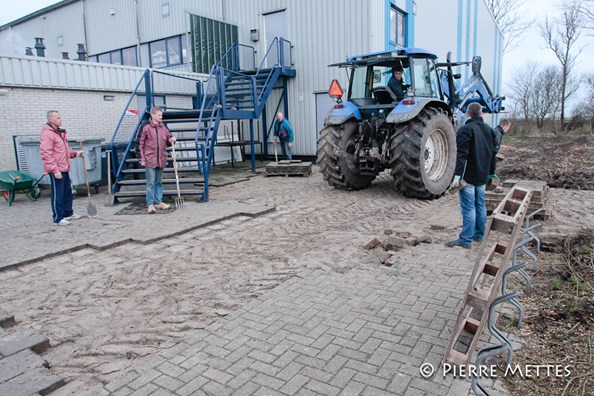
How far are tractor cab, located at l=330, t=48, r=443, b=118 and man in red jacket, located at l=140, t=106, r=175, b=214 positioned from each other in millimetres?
4135

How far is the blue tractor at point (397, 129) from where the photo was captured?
8445 mm

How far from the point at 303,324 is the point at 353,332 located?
0.44 m

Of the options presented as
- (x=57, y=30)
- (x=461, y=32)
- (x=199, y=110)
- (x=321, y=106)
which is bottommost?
(x=199, y=110)

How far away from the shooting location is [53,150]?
23.5 ft

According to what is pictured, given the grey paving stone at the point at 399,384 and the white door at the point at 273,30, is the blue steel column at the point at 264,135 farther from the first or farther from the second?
the grey paving stone at the point at 399,384

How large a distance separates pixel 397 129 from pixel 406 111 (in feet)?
1.30

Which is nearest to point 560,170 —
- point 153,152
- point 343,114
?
point 343,114

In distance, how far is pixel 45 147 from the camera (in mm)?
7082

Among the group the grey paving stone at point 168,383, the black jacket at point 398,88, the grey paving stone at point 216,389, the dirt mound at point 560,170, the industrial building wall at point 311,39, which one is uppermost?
the industrial building wall at point 311,39

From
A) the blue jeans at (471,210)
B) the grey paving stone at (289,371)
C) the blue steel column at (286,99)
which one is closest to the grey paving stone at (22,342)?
the grey paving stone at (289,371)

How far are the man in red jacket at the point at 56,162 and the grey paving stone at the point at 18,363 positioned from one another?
440cm

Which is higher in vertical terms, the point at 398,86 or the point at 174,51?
the point at 174,51

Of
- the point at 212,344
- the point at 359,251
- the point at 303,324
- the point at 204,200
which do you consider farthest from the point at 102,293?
the point at 204,200

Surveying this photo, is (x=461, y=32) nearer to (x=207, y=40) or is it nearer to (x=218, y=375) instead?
(x=207, y=40)
